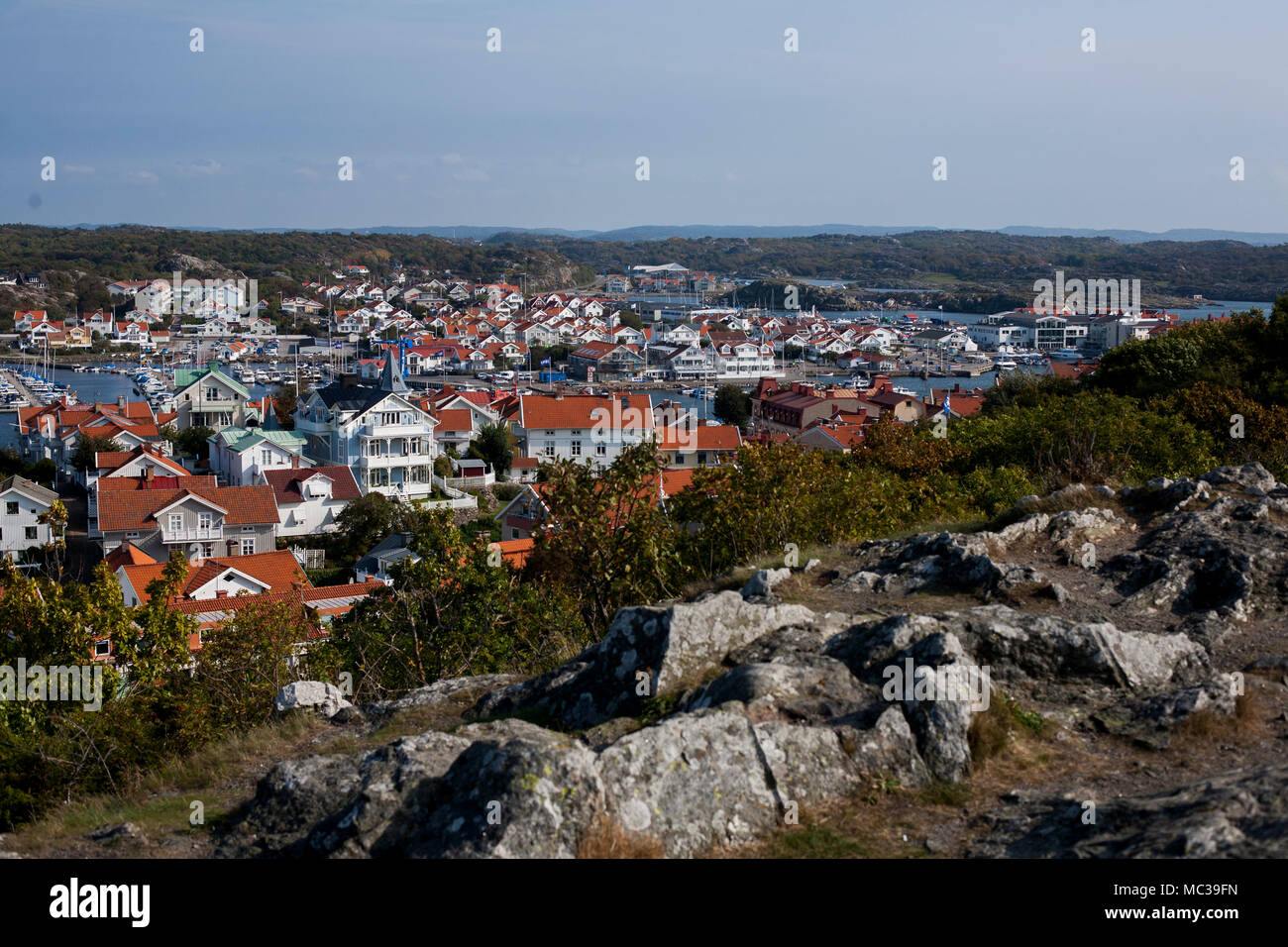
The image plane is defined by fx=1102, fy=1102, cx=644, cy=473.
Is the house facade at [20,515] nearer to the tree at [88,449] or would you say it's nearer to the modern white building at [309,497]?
the modern white building at [309,497]

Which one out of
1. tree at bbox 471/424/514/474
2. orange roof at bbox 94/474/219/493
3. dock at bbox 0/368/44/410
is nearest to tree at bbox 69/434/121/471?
orange roof at bbox 94/474/219/493

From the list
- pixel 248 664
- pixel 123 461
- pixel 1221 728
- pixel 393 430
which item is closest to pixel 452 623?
pixel 248 664

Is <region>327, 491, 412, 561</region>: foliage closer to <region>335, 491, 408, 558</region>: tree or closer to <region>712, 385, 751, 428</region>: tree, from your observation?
<region>335, 491, 408, 558</region>: tree

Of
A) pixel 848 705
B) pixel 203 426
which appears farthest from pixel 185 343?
pixel 848 705

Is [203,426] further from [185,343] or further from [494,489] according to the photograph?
[185,343]

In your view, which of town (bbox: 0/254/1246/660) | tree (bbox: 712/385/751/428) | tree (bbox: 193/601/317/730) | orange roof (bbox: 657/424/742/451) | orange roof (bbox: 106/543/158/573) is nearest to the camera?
tree (bbox: 193/601/317/730)

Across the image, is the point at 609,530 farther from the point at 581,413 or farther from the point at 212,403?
the point at 212,403
